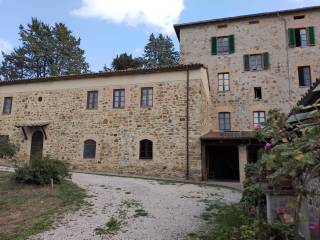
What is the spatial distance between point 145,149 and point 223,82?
8282mm

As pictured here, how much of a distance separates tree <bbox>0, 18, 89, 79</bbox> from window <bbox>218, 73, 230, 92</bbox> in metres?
20.1

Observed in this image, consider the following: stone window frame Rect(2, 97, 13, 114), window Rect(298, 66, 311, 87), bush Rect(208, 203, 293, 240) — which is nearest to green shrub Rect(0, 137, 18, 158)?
bush Rect(208, 203, 293, 240)

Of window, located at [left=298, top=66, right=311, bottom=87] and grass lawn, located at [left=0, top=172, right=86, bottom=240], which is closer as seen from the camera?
grass lawn, located at [left=0, top=172, right=86, bottom=240]

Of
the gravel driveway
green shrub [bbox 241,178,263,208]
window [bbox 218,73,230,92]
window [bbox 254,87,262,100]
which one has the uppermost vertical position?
window [bbox 218,73,230,92]

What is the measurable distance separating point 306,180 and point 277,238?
2.65m

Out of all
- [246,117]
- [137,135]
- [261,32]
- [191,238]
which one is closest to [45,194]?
[191,238]

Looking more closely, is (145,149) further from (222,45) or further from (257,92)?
(222,45)

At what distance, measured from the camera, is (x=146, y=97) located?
1661 centimetres

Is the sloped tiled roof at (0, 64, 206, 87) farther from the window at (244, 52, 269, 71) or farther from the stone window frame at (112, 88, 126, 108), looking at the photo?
the window at (244, 52, 269, 71)

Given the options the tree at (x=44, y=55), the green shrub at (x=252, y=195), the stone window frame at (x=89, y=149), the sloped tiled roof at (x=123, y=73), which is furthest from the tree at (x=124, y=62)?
the green shrub at (x=252, y=195)

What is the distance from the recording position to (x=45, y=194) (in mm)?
8812

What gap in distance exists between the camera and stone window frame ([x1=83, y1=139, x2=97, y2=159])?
659 inches

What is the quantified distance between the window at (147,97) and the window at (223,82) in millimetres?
6347

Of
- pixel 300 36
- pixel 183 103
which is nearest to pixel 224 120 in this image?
pixel 183 103
